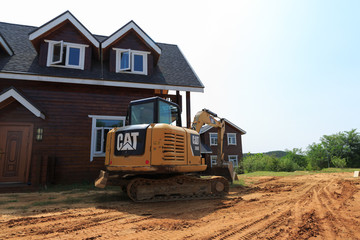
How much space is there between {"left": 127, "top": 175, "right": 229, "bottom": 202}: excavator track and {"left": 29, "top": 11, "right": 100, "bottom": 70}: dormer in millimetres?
8048

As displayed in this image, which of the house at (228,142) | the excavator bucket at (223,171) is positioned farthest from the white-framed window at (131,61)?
the house at (228,142)

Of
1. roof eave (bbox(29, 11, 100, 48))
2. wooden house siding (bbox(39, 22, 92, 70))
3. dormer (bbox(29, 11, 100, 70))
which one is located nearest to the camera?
roof eave (bbox(29, 11, 100, 48))

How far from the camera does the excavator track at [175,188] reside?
19.4 feet

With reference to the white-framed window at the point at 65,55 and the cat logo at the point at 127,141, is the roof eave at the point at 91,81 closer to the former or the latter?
the white-framed window at the point at 65,55

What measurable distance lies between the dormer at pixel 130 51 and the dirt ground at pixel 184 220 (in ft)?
26.1

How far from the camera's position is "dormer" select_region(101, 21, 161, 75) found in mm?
11789

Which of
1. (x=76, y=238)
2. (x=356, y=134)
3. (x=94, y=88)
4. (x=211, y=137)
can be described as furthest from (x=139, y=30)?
(x=356, y=134)

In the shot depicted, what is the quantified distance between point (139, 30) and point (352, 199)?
12.3m

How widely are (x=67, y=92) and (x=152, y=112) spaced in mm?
6398

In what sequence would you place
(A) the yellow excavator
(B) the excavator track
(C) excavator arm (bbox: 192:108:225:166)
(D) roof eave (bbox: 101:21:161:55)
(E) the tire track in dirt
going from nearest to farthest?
(E) the tire track in dirt
(A) the yellow excavator
(B) the excavator track
(C) excavator arm (bbox: 192:108:225:166)
(D) roof eave (bbox: 101:21:161:55)

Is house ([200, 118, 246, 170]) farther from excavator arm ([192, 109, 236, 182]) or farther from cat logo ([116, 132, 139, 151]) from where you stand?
cat logo ([116, 132, 139, 151])

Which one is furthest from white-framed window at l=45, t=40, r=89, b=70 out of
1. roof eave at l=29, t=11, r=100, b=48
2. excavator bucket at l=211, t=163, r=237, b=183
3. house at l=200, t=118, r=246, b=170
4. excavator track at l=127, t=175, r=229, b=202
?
house at l=200, t=118, r=246, b=170

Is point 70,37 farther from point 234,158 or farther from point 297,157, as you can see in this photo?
point 297,157

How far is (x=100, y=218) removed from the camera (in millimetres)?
4359
